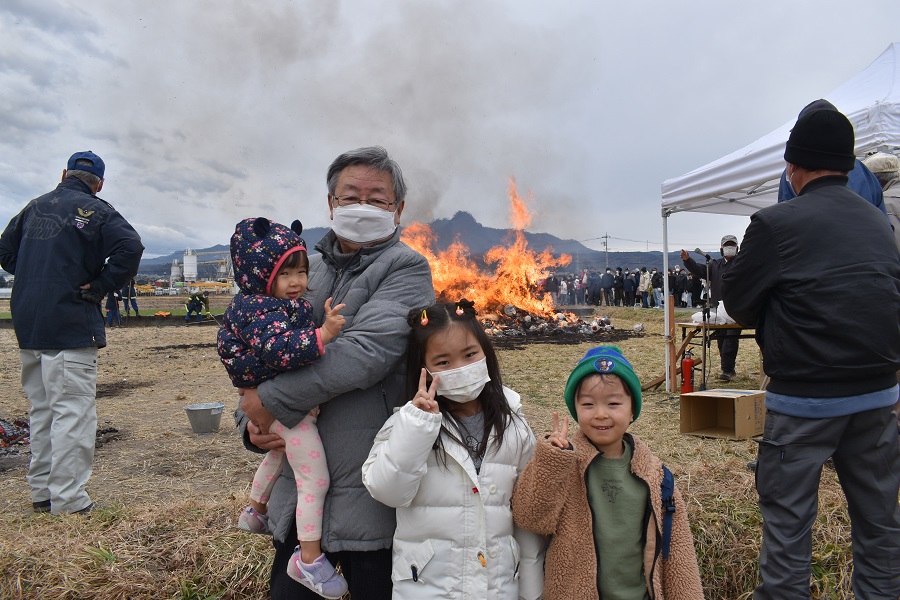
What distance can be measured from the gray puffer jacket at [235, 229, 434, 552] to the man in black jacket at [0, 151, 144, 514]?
266 cm

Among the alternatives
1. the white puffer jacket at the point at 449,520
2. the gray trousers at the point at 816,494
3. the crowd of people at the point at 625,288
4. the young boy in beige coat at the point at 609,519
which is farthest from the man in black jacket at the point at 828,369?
the crowd of people at the point at 625,288

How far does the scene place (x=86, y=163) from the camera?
14.2 feet

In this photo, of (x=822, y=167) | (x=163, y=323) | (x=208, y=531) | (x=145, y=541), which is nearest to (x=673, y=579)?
(x=822, y=167)

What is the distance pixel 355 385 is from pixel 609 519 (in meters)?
1.00

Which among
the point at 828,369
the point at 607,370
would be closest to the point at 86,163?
the point at 607,370

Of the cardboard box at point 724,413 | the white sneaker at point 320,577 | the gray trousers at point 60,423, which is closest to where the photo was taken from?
the white sneaker at point 320,577

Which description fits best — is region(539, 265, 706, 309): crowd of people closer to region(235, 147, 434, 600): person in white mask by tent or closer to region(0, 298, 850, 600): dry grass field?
region(0, 298, 850, 600): dry grass field

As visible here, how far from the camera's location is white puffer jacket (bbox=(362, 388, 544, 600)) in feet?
5.77

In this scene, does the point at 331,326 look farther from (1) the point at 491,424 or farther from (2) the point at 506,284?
(2) the point at 506,284

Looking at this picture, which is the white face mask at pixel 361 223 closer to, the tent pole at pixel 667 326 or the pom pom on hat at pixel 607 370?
the pom pom on hat at pixel 607 370

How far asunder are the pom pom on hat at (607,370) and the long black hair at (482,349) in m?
0.25

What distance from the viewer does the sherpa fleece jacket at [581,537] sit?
6.13ft

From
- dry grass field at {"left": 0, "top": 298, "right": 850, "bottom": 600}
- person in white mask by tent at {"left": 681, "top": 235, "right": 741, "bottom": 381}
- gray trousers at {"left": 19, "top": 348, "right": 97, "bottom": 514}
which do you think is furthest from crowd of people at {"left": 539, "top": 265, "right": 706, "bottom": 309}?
gray trousers at {"left": 19, "top": 348, "right": 97, "bottom": 514}

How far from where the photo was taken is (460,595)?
181cm
